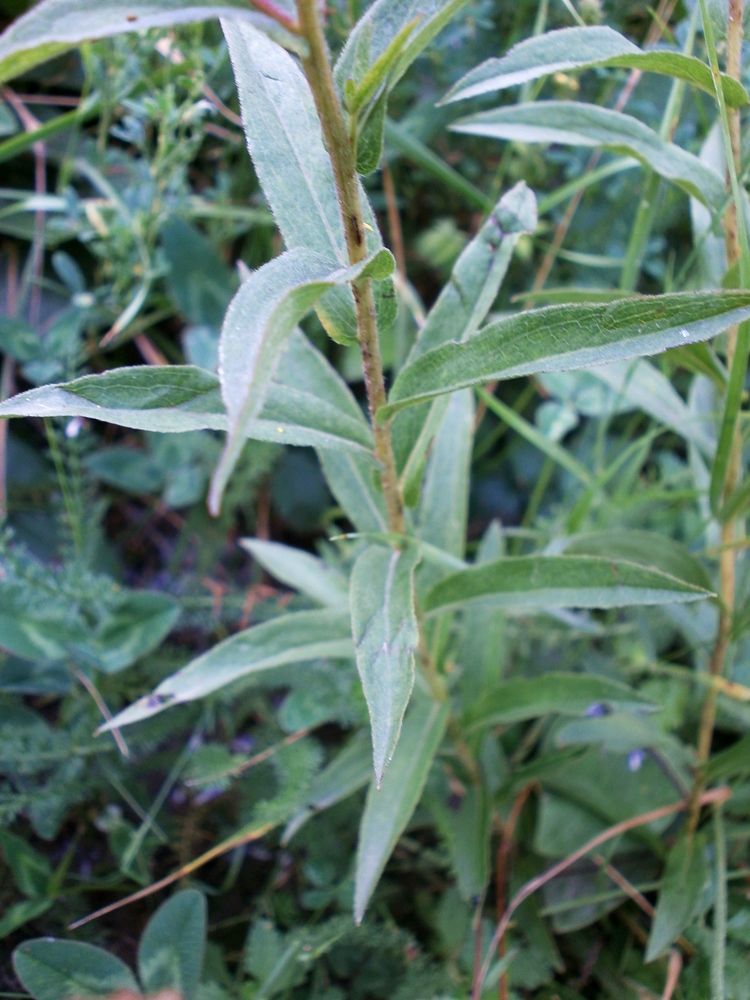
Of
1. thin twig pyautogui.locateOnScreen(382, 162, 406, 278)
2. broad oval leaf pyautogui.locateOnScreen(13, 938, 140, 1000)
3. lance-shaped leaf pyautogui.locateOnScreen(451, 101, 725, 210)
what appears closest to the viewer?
lance-shaped leaf pyautogui.locateOnScreen(451, 101, 725, 210)

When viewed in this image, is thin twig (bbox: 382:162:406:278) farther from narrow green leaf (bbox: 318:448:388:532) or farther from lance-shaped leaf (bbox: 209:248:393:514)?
lance-shaped leaf (bbox: 209:248:393:514)

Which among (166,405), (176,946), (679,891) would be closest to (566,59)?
(166,405)

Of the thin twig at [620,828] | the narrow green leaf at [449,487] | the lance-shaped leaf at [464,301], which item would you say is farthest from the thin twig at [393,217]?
the thin twig at [620,828]

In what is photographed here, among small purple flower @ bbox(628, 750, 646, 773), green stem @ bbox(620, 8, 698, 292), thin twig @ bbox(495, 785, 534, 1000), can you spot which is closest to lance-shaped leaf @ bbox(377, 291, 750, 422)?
green stem @ bbox(620, 8, 698, 292)

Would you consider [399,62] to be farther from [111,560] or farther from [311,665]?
[111,560]

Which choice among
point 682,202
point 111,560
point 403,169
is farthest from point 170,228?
point 682,202

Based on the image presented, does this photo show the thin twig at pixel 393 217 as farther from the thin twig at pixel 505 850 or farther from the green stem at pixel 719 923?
the green stem at pixel 719 923

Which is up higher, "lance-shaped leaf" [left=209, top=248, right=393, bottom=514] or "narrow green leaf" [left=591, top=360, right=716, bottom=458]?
"lance-shaped leaf" [left=209, top=248, right=393, bottom=514]
